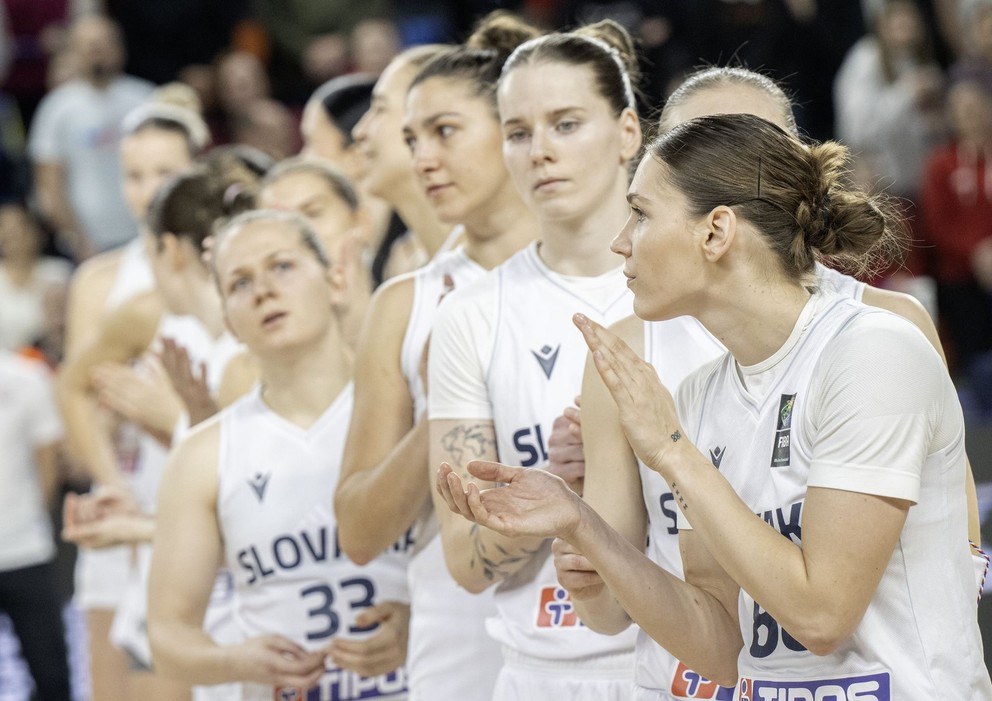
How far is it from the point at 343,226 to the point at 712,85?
2.09m

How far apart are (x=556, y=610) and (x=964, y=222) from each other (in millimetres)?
6313

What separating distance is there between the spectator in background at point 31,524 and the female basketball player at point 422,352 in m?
3.91

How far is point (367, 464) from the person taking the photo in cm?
368

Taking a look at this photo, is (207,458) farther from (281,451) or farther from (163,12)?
(163,12)

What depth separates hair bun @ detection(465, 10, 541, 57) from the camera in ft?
13.2

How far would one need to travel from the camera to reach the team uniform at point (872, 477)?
2367 millimetres

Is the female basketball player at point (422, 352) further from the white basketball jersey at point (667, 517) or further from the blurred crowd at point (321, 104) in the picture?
the blurred crowd at point (321, 104)

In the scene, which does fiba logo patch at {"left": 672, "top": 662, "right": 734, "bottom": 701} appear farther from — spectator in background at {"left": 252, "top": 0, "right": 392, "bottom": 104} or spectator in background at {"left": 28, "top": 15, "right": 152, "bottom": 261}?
spectator in background at {"left": 252, "top": 0, "right": 392, "bottom": 104}

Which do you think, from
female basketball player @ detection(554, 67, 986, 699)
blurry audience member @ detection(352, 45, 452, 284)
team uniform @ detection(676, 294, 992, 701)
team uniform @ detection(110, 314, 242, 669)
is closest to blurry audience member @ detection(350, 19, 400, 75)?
team uniform @ detection(110, 314, 242, 669)

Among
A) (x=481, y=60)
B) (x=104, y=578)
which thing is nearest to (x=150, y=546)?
(x=104, y=578)

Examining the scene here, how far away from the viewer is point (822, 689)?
2482 millimetres

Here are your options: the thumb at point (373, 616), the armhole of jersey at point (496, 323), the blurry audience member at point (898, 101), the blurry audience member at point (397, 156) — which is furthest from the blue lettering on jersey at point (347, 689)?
the blurry audience member at point (898, 101)

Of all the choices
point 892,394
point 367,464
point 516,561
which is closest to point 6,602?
point 367,464

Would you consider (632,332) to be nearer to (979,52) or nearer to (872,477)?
(872,477)
